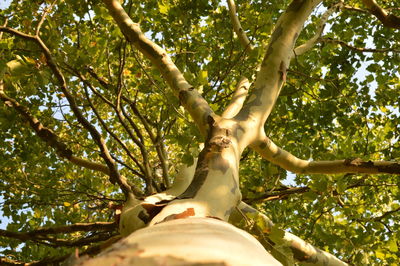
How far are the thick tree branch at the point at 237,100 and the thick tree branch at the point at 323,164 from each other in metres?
0.51

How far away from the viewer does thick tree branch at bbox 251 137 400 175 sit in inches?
84.5

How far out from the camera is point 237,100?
291 centimetres

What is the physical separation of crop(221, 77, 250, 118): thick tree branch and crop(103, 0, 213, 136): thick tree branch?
0.50 meters

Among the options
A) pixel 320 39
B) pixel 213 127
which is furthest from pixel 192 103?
pixel 320 39

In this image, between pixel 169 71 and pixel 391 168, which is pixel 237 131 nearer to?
pixel 169 71

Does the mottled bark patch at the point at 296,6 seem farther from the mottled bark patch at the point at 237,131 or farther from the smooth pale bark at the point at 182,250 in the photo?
the smooth pale bark at the point at 182,250

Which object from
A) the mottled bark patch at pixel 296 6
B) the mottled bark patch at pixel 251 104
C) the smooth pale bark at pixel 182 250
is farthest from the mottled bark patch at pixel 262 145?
the smooth pale bark at pixel 182 250

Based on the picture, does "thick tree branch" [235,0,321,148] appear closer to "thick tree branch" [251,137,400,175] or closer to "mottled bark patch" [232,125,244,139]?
"mottled bark patch" [232,125,244,139]

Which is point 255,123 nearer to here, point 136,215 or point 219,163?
point 219,163

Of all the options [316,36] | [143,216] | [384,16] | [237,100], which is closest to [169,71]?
[237,100]

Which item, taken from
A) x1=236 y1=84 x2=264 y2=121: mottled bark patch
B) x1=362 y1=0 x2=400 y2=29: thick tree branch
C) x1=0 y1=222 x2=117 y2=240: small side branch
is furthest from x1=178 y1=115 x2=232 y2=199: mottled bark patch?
x1=362 y1=0 x2=400 y2=29: thick tree branch

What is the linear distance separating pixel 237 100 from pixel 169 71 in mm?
744

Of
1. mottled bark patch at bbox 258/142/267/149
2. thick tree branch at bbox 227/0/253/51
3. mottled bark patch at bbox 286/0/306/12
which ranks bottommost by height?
mottled bark patch at bbox 258/142/267/149

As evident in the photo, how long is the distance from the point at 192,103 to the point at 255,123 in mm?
406
